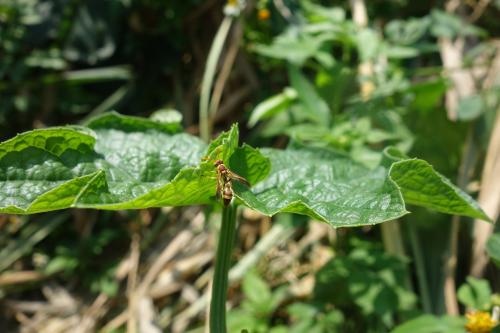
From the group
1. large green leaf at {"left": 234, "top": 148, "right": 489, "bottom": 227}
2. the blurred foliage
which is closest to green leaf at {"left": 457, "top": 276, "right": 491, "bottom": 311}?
the blurred foliage

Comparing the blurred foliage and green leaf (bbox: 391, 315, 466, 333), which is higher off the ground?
the blurred foliage

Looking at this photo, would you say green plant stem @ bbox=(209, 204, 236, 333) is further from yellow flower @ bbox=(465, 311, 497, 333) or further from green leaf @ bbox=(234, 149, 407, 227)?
yellow flower @ bbox=(465, 311, 497, 333)

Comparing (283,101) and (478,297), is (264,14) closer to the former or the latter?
(283,101)

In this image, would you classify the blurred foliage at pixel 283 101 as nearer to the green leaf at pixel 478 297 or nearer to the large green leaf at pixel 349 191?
the green leaf at pixel 478 297

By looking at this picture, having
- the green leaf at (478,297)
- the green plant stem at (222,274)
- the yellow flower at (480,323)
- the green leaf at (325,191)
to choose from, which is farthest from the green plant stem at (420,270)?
the green plant stem at (222,274)

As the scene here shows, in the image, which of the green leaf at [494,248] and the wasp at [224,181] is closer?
the wasp at [224,181]

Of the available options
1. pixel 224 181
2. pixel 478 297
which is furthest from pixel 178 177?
pixel 478 297
